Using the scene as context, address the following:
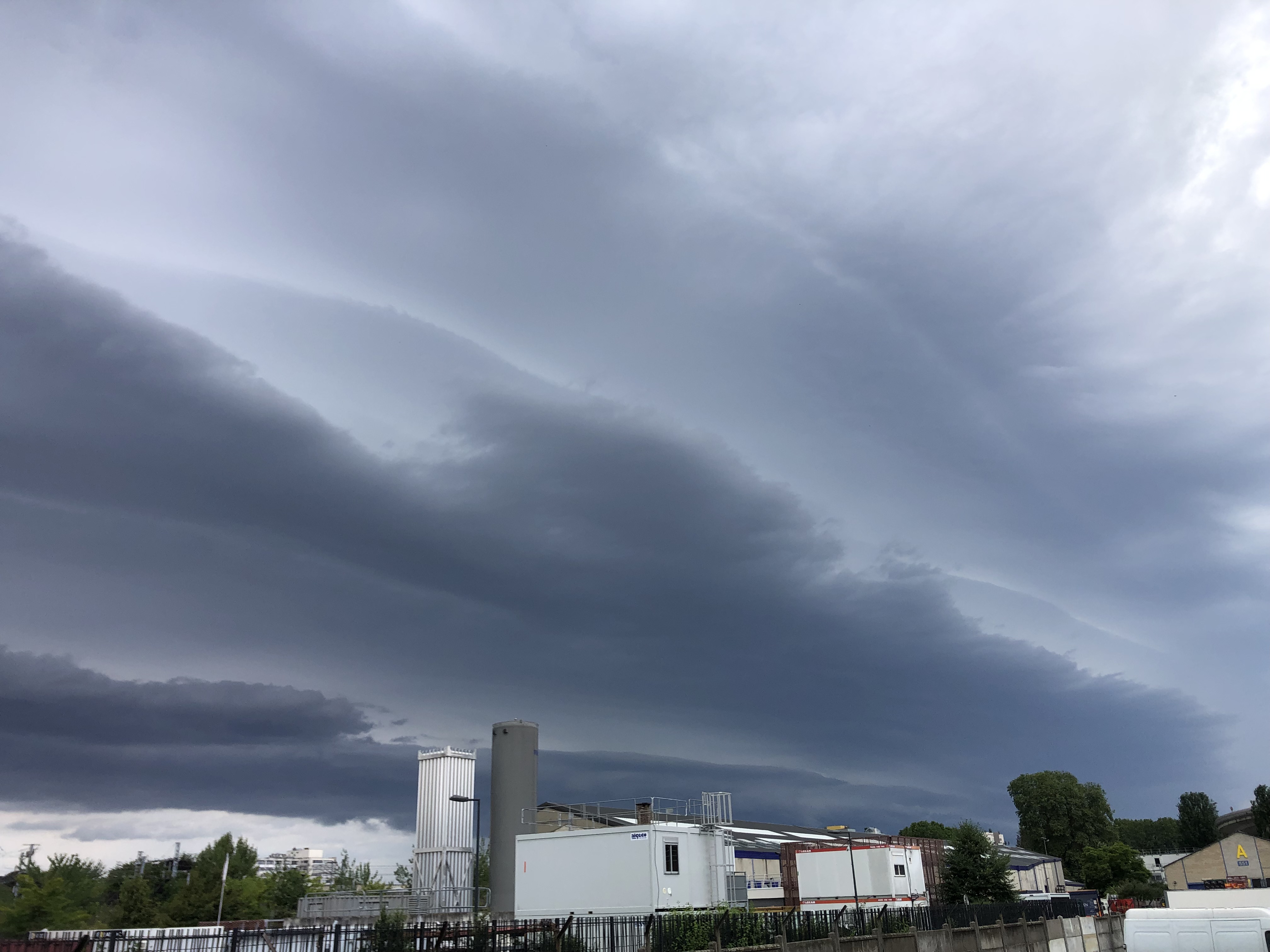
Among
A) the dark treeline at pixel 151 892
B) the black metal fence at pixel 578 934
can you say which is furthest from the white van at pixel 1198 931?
the dark treeline at pixel 151 892

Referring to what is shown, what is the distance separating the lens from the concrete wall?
99.3ft

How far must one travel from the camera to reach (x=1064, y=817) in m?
138

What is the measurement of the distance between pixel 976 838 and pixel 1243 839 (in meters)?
83.6

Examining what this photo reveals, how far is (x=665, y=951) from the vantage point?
29.9 metres

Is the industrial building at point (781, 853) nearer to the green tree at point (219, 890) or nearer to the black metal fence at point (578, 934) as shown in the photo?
the black metal fence at point (578, 934)

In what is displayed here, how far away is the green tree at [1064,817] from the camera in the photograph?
449 feet

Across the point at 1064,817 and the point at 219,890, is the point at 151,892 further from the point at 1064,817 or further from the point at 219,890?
the point at 1064,817

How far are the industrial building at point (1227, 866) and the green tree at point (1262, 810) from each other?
16.3 m

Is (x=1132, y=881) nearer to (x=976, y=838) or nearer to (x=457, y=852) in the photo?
(x=976, y=838)

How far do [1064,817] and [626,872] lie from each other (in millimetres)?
123962

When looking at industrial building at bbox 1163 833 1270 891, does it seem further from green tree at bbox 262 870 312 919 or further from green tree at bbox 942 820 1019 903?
green tree at bbox 262 870 312 919

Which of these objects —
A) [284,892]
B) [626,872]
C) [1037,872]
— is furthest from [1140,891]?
[284,892]

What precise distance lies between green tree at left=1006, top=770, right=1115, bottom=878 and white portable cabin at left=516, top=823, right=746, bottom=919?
11549cm

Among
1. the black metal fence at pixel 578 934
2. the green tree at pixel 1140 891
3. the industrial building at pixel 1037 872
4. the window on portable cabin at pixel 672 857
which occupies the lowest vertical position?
the green tree at pixel 1140 891
